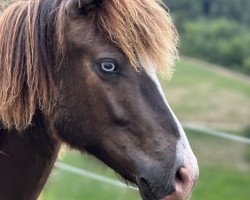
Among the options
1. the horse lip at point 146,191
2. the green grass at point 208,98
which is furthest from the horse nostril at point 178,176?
the green grass at point 208,98

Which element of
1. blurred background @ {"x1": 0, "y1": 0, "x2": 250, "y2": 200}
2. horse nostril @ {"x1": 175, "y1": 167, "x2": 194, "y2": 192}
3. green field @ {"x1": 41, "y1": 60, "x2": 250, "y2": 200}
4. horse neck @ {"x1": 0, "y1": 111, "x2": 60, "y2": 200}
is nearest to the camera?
horse nostril @ {"x1": 175, "y1": 167, "x2": 194, "y2": 192}

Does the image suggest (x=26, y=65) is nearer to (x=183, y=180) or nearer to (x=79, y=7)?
(x=79, y=7)

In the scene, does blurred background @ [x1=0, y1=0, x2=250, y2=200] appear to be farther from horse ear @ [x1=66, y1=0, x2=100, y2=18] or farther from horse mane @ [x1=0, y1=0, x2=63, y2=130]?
horse ear @ [x1=66, y1=0, x2=100, y2=18]

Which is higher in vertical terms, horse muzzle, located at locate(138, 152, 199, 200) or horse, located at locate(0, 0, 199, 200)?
horse, located at locate(0, 0, 199, 200)

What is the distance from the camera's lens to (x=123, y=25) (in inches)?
92.7

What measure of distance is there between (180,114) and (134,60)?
60.9 feet

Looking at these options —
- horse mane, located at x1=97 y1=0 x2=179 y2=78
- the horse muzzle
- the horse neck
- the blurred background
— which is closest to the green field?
the blurred background

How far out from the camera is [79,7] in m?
2.37

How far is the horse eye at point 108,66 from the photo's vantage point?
233 cm

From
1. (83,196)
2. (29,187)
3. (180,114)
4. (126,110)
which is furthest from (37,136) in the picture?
(180,114)

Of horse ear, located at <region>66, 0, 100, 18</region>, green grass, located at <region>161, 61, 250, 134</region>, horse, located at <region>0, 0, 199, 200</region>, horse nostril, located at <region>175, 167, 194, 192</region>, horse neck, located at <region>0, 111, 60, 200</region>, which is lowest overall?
green grass, located at <region>161, 61, 250, 134</region>

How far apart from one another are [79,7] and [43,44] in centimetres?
20

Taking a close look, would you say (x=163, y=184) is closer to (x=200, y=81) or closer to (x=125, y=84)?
(x=125, y=84)

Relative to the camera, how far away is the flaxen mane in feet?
7.74
